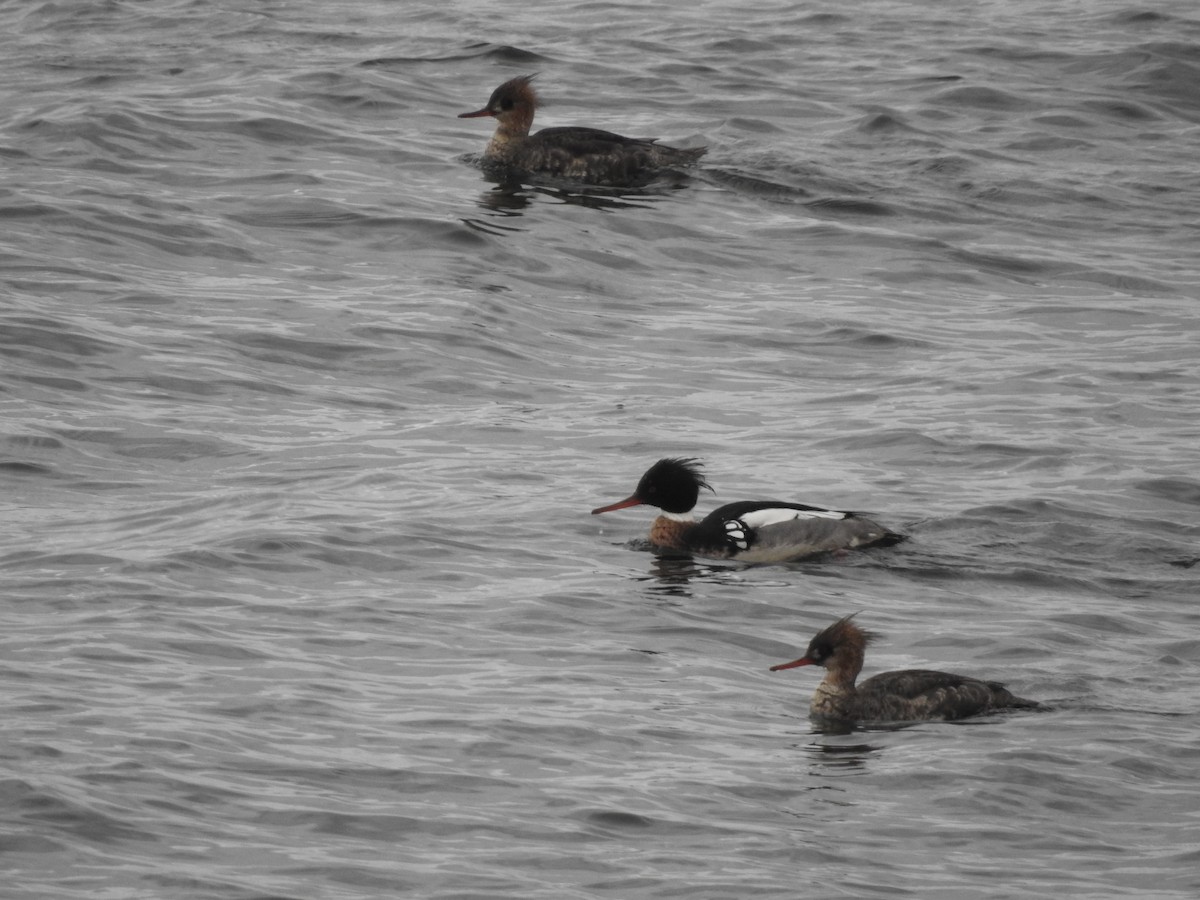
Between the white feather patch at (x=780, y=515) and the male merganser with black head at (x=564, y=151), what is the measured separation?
890cm

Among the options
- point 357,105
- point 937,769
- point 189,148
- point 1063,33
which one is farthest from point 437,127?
point 937,769

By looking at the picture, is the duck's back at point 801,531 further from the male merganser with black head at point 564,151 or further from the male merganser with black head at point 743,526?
the male merganser with black head at point 564,151

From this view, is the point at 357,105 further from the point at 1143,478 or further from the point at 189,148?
the point at 1143,478

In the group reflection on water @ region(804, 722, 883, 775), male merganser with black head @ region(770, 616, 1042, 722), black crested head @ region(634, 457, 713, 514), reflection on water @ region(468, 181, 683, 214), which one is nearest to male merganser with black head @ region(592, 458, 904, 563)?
black crested head @ region(634, 457, 713, 514)

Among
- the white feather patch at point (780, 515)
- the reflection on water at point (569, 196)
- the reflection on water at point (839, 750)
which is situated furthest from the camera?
the reflection on water at point (569, 196)

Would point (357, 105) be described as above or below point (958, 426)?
above

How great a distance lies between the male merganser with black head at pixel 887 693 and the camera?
10.4m

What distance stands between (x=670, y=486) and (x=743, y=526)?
55cm

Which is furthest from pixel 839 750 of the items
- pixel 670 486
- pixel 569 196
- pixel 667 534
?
pixel 569 196

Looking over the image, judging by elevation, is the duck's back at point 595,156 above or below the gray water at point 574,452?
above

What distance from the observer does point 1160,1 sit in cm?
2958

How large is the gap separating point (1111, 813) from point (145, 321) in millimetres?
10087

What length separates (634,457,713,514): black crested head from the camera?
44.1 feet

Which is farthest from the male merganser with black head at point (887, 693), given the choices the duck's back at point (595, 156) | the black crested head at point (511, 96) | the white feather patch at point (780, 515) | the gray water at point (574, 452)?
the black crested head at point (511, 96)
